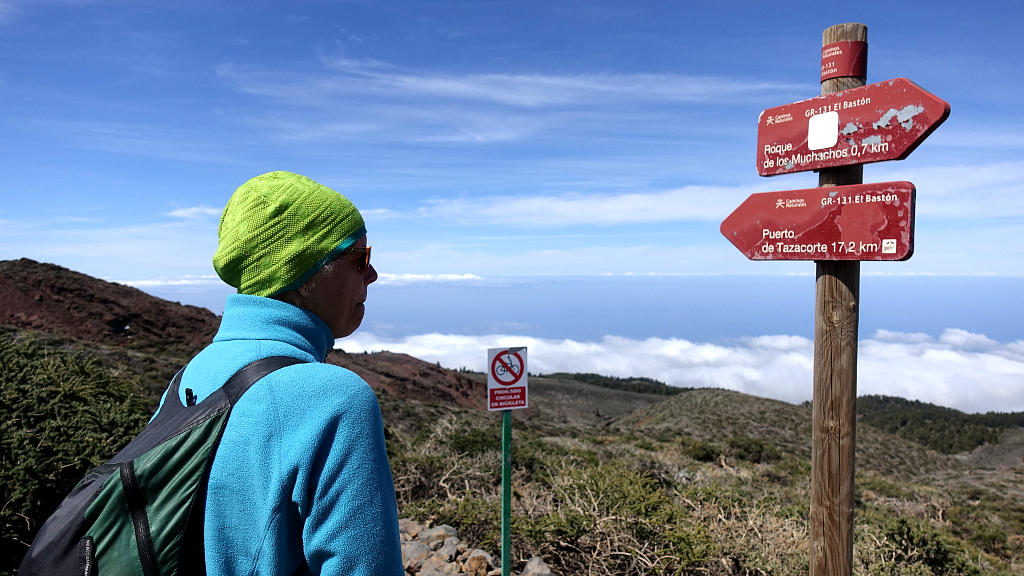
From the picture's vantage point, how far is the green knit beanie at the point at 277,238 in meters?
1.29

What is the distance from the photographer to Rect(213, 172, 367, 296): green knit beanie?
1.29 meters

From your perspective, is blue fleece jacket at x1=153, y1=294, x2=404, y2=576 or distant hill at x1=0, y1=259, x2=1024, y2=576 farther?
distant hill at x1=0, y1=259, x2=1024, y2=576

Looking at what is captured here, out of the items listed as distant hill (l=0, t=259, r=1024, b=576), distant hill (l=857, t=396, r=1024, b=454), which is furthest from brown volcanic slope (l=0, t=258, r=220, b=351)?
distant hill (l=857, t=396, r=1024, b=454)

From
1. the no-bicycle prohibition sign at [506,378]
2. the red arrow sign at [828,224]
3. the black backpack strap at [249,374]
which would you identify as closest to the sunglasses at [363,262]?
the black backpack strap at [249,374]

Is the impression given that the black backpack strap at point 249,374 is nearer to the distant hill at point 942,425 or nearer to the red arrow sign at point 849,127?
the red arrow sign at point 849,127

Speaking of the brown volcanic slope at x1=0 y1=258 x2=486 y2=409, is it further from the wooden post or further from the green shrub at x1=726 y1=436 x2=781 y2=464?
the wooden post

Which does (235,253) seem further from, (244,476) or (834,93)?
(834,93)

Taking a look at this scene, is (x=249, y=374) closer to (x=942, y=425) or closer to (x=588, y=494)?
(x=588, y=494)

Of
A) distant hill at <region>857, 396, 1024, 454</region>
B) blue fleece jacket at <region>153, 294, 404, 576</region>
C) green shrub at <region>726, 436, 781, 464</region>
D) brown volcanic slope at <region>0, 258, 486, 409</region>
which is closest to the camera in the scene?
blue fleece jacket at <region>153, 294, 404, 576</region>

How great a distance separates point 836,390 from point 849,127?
1226 mm

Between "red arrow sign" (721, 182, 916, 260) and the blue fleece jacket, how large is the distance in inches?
95.2

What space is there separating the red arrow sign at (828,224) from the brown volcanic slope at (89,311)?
2704 centimetres

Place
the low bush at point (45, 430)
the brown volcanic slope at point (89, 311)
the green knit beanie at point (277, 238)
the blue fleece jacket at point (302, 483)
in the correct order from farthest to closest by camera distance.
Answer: the brown volcanic slope at point (89, 311), the low bush at point (45, 430), the green knit beanie at point (277, 238), the blue fleece jacket at point (302, 483)

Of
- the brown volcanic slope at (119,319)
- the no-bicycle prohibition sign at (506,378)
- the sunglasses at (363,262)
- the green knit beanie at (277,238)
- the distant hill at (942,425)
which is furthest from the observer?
the distant hill at (942,425)
